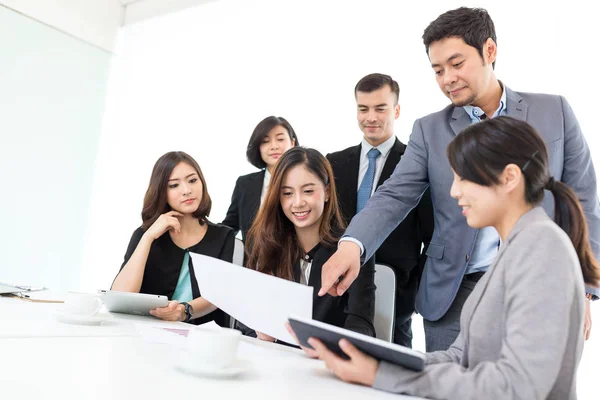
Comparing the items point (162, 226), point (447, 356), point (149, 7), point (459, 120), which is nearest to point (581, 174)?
point (459, 120)

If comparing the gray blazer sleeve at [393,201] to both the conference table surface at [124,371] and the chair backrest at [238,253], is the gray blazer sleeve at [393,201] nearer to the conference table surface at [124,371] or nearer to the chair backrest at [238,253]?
the conference table surface at [124,371]

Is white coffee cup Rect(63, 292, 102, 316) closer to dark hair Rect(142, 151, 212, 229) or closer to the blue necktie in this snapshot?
dark hair Rect(142, 151, 212, 229)

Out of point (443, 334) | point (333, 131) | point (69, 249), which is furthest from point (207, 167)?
Answer: point (443, 334)

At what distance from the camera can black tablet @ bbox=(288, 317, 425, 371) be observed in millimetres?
925

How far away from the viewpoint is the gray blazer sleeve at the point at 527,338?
881 millimetres

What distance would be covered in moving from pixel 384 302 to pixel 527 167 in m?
1.03

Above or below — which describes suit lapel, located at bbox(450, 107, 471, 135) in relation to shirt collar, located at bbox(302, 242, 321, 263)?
above

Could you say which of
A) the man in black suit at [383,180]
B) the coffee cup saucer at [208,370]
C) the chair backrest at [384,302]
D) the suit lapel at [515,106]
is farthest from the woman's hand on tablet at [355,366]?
the man in black suit at [383,180]

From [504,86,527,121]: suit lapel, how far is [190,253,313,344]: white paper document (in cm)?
105

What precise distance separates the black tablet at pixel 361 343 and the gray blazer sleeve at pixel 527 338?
0.04 m

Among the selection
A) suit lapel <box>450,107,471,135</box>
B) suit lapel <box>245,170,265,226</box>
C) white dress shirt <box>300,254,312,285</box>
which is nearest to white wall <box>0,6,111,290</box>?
suit lapel <box>245,170,265,226</box>

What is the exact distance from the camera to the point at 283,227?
2.22 meters

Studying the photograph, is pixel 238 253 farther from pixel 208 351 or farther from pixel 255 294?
pixel 208 351

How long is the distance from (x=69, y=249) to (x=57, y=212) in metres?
0.38
